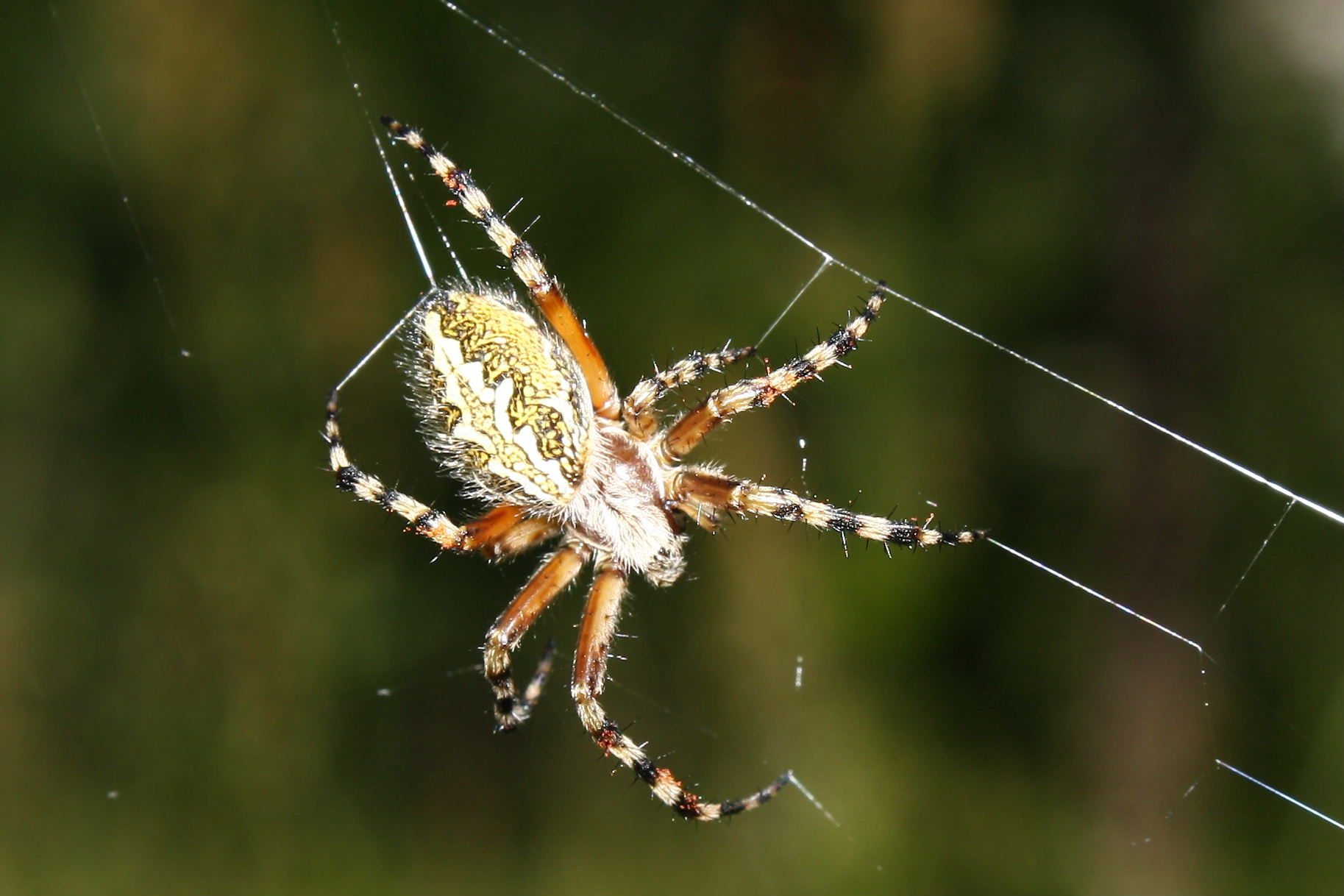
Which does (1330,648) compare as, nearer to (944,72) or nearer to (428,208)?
(944,72)

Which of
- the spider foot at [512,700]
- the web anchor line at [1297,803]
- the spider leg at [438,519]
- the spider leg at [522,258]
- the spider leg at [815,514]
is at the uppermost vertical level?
the spider leg at [522,258]

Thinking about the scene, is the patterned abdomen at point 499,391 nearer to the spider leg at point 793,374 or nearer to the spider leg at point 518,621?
the spider leg at point 518,621

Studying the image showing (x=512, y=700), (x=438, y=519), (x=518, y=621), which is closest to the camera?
(x=438, y=519)

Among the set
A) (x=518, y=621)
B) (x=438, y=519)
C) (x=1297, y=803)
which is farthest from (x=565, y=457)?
(x=1297, y=803)

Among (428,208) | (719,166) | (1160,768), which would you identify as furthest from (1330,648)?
(428,208)

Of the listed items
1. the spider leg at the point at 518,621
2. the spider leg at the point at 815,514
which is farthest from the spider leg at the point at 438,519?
the spider leg at the point at 815,514

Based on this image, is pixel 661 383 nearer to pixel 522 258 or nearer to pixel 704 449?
pixel 522 258

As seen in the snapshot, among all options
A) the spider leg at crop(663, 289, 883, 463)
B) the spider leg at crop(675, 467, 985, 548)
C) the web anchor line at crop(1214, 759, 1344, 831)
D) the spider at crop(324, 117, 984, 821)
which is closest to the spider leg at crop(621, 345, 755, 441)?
the spider at crop(324, 117, 984, 821)
